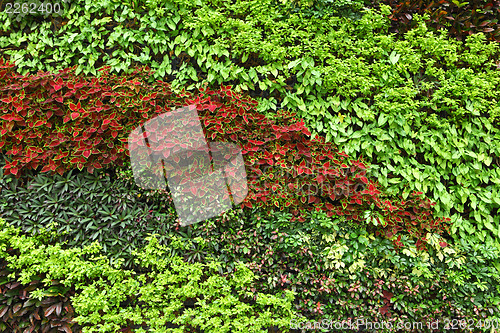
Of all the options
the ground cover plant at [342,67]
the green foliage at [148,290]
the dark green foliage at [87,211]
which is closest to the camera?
the green foliage at [148,290]

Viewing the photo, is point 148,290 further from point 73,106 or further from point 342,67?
point 342,67

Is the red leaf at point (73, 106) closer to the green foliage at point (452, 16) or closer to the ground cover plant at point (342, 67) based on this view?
the ground cover plant at point (342, 67)

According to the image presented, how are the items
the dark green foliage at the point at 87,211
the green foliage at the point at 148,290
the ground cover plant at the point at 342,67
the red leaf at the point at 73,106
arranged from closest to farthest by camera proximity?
the green foliage at the point at 148,290, the dark green foliage at the point at 87,211, the red leaf at the point at 73,106, the ground cover plant at the point at 342,67

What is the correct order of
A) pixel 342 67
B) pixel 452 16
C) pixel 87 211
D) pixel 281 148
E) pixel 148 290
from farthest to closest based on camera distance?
pixel 452 16, pixel 342 67, pixel 281 148, pixel 87 211, pixel 148 290

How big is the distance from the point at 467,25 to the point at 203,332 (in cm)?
407

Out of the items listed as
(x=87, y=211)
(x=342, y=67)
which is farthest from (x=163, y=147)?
(x=342, y=67)

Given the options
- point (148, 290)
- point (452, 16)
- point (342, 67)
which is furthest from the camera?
point (452, 16)

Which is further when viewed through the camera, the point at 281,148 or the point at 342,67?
the point at 342,67

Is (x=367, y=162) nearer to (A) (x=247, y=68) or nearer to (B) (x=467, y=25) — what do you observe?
(A) (x=247, y=68)

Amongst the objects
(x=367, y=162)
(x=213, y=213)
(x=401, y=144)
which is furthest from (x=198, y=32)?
(x=401, y=144)

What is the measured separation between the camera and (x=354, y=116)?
3.18 meters

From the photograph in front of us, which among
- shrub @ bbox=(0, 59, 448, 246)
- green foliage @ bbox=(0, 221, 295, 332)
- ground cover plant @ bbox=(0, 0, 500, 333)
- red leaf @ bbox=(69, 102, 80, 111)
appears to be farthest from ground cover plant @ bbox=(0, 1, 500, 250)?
green foliage @ bbox=(0, 221, 295, 332)

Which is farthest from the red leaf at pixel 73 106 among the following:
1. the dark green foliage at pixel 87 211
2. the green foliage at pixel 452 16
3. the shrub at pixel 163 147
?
the green foliage at pixel 452 16

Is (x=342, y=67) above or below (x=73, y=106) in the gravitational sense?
below
